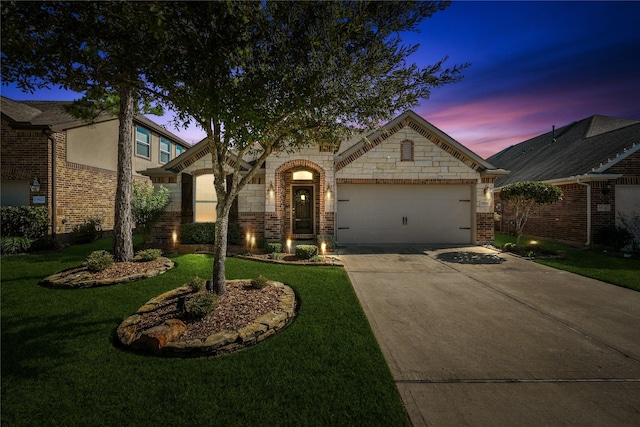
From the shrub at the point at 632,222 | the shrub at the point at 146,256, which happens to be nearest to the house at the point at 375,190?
the shrub at the point at 146,256

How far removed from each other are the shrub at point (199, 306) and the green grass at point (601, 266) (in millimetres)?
9177

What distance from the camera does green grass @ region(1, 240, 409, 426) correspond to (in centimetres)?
248

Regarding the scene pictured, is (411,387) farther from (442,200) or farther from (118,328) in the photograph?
(442,200)

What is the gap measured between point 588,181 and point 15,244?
21902mm

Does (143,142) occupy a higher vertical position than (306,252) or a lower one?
higher

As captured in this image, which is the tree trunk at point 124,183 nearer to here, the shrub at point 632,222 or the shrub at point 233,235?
the shrub at point 233,235

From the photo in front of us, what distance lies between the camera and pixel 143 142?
1617 cm

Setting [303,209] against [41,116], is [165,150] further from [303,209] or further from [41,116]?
[303,209]

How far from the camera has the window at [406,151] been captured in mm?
11781

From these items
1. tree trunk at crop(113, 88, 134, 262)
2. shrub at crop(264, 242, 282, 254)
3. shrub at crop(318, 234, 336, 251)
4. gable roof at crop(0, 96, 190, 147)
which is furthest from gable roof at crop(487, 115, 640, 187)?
gable roof at crop(0, 96, 190, 147)

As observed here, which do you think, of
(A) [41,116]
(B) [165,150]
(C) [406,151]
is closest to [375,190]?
(C) [406,151]

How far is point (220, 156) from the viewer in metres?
4.96

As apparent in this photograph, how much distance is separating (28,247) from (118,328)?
9290 mm

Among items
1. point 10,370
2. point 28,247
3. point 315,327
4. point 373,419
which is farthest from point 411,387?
point 28,247
